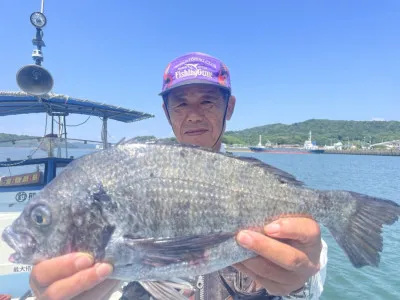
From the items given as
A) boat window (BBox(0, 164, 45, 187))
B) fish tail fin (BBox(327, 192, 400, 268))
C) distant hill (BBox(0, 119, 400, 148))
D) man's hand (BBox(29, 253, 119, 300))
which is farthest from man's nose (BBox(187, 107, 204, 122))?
distant hill (BBox(0, 119, 400, 148))

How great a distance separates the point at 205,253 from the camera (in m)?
1.78

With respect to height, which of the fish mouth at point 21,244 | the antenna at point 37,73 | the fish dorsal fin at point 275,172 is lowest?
the fish mouth at point 21,244

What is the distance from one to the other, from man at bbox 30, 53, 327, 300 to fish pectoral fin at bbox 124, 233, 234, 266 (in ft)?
0.66

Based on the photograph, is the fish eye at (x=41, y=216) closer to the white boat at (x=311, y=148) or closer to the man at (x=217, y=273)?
the man at (x=217, y=273)

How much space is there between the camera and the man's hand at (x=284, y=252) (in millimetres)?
1774

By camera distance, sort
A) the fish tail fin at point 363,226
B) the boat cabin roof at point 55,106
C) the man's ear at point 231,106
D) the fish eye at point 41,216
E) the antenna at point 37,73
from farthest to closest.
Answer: the boat cabin roof at point 55,106, the antenna at point 37,73, the man's ear at point 231,106, the fish tail fin at point 363,226, the fish eye at point 41,216

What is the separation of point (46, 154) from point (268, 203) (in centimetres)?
617

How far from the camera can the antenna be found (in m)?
5.33

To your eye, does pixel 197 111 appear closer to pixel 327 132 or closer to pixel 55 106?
pixel 55 106

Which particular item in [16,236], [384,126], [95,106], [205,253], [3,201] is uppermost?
[384,126]

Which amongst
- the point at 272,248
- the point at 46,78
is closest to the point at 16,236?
the point at 272,248

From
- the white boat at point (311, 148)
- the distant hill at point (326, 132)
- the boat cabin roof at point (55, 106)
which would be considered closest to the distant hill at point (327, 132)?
the distant hill at point (326, 132)

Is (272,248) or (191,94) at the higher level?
(191,94)

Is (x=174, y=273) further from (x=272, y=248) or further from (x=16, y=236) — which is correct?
(x=16, y=236)
